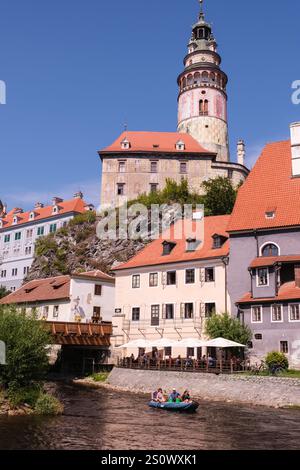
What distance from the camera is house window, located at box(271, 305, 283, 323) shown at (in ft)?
127

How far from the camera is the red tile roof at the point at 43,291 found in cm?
5520

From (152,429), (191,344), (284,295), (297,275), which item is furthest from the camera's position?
(297,275)

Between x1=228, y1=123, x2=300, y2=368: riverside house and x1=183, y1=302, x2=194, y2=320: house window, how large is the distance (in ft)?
14.6

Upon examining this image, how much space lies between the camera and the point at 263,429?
942 inches

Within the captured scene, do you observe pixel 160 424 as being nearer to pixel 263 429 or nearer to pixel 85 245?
pixel 263 429

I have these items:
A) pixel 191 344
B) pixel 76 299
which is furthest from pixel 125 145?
pixel 191 344

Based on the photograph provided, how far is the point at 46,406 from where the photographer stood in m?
28.1

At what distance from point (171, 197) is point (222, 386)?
45812 mm

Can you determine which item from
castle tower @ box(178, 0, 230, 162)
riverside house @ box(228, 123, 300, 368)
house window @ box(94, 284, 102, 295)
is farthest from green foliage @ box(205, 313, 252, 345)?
castle tower @ box(178, 0, 230, 162)

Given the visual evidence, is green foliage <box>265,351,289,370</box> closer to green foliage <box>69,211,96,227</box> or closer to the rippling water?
the rippling water

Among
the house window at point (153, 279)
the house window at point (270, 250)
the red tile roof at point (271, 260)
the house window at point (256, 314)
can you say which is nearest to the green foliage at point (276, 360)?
the house window at point (256, 314)

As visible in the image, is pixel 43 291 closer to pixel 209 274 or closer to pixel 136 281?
pixel 136 281

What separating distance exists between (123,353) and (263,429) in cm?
2591
